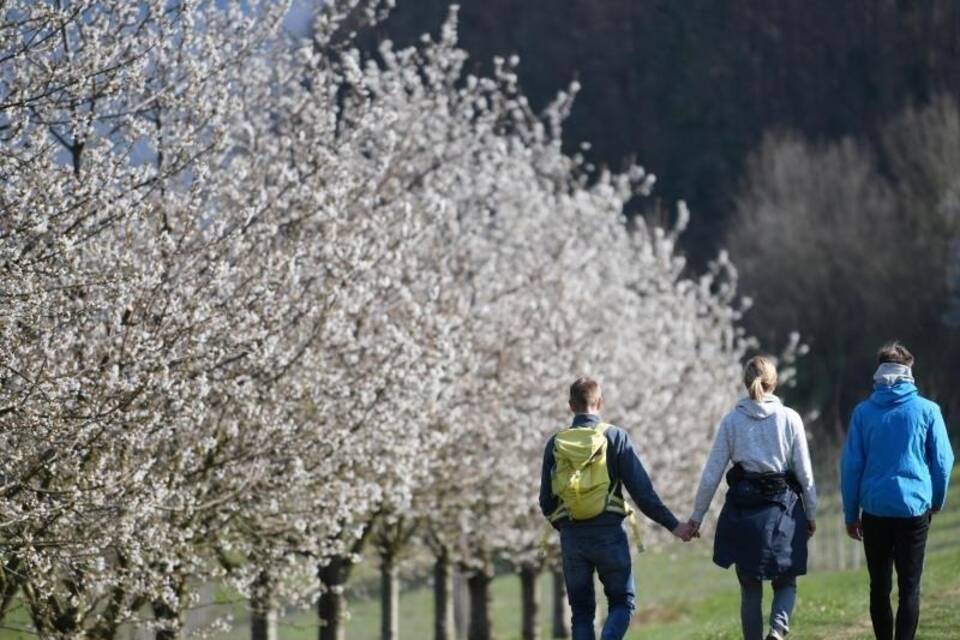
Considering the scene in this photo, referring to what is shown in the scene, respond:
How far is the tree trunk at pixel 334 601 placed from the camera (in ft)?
58.5

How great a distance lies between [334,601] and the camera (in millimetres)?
17906

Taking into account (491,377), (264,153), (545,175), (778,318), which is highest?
(778,318)

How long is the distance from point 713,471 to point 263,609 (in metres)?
6.54

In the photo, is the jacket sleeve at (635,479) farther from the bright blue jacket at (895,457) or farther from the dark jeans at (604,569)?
the bright blue jacket at (895,457)

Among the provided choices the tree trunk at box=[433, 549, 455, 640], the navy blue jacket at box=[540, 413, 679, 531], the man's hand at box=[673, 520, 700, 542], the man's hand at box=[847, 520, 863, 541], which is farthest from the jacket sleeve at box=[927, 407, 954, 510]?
the tree trunk at box=[433, 549, 455, 640]

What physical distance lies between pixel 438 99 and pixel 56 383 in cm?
1043

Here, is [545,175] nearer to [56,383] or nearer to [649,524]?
[649,524]

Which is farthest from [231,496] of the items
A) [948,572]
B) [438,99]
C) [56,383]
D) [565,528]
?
[948,572]

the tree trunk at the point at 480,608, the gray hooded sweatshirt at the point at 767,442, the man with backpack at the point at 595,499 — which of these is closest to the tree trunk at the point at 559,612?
the tree trunk at the point at 480,608

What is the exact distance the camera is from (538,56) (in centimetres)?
9362

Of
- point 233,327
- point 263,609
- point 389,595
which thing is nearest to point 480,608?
point 389,595

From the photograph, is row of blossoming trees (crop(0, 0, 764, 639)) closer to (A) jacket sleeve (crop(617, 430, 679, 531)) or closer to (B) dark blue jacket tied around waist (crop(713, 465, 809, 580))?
(A) jacket sleeve (crop(617, 430, 679, 531))

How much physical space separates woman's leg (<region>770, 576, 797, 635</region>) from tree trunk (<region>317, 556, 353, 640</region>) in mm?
8881

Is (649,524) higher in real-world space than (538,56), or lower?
lower
